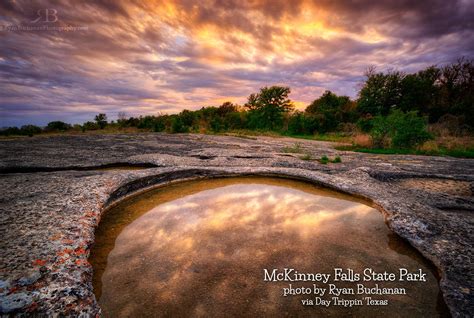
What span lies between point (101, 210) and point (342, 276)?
3694mm

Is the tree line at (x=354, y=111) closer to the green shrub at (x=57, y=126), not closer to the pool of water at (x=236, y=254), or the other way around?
the green shrub at (x=57, y=126)

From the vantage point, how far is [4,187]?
4.30 metres

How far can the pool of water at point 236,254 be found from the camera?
6.99 feet

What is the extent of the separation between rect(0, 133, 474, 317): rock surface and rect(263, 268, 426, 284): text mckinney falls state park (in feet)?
0.98

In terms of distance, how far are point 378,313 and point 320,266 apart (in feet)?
2.27

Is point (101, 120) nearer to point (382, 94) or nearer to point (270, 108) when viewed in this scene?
point (270, 108)

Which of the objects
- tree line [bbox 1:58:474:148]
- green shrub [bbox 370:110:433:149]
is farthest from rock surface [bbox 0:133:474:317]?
tree line [bbox 1:58:474:148]

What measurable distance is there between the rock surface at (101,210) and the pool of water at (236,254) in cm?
27

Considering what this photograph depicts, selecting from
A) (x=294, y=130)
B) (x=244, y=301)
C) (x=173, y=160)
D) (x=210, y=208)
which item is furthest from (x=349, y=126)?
(x=244, y=301)

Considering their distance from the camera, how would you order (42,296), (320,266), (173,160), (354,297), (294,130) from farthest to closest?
(294,130), (173,160), (320,266), (354,297), (42,296)

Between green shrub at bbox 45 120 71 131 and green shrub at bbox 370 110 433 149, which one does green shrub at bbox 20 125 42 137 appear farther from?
green shrub at bbox 370 110 433 149

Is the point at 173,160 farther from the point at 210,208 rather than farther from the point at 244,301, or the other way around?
the point at 244,301

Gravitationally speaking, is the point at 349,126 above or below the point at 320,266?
above

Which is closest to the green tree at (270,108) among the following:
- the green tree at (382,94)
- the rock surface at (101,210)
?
the green tree at (382,94)
